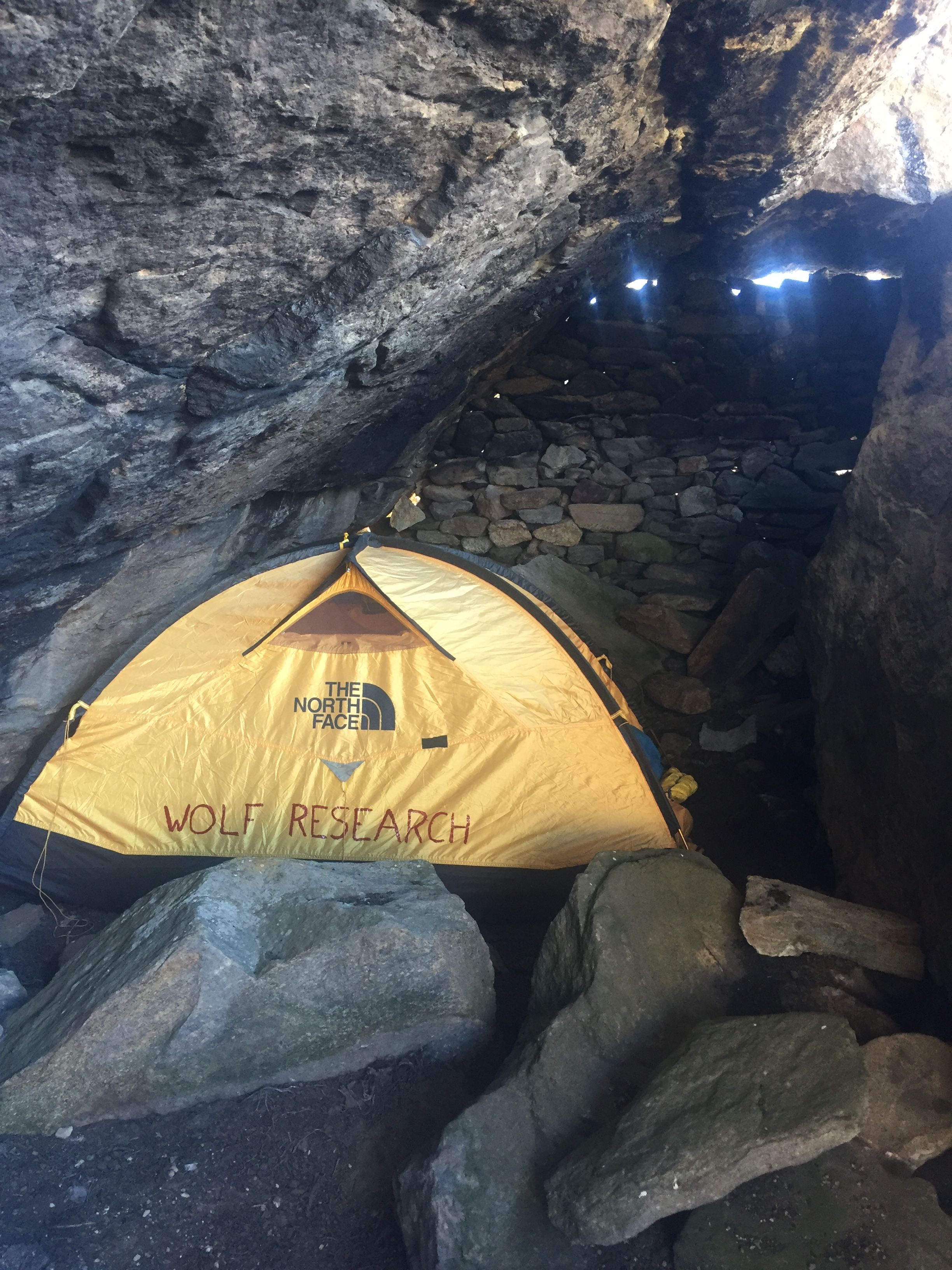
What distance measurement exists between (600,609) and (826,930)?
10.3ft

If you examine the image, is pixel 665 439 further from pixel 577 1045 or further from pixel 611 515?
pixel 577 1045

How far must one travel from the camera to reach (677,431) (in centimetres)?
598

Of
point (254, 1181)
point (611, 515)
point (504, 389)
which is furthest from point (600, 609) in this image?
point (254, 1181)

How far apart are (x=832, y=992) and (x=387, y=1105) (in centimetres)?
171

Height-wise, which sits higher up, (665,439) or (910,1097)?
(665,439)

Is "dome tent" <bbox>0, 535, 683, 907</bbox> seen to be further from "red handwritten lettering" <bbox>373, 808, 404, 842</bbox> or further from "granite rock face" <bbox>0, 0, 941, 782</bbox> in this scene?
"granite rock face" <bbox>0, 0, 941, 782</bbox>

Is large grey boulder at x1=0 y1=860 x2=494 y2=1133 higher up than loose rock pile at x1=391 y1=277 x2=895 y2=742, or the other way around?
loose rock pile at x1=391 y1=277 x2=895 y2=742

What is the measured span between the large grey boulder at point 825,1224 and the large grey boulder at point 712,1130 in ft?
0.32

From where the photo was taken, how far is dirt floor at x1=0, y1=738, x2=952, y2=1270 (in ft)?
7.61

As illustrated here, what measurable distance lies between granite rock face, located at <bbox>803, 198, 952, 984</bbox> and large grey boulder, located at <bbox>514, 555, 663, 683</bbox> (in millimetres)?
1308

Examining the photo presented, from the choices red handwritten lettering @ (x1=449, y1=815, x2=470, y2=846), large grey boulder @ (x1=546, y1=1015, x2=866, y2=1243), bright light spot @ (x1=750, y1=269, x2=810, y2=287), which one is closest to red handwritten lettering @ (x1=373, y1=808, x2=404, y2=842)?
red handwritten lettering @ (x1=449, y1=815, x2=470, y2=846)

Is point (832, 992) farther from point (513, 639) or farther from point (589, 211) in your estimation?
point (589, 211)

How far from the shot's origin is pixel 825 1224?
86.2 inches

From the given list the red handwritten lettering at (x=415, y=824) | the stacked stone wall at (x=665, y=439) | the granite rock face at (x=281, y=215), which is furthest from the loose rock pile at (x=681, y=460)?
the red handwritten lettering at (x=415, y=824)
